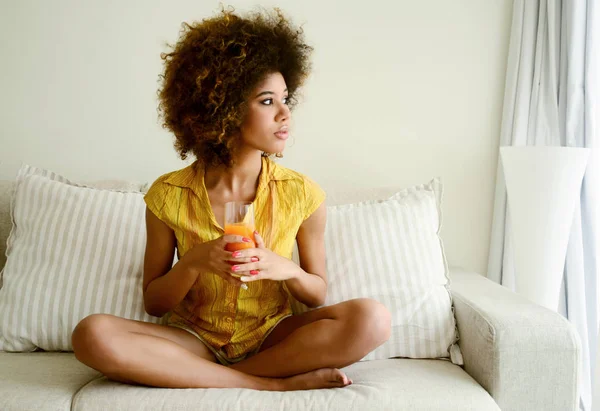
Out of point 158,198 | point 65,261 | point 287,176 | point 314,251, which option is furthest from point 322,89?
point 65,261

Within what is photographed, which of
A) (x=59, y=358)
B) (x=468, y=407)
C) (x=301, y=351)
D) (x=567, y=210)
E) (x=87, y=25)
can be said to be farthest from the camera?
(x=87, y=25)

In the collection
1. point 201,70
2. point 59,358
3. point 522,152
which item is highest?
point 201,70

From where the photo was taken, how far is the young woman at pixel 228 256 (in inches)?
60.4

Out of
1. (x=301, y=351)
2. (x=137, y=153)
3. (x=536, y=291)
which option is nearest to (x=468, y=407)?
(x=301, y=351)

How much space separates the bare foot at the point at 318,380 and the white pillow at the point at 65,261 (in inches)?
20.6

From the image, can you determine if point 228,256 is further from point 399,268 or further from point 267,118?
point 399,268

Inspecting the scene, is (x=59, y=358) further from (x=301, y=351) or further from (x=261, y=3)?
(x=261, y=3)

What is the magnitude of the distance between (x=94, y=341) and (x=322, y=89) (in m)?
1.47

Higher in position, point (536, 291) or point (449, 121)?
point (449, 121)

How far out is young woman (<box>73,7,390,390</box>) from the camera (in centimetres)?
154

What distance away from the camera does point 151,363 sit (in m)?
1.50

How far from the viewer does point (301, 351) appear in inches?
63.2

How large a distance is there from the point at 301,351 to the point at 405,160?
1227mm

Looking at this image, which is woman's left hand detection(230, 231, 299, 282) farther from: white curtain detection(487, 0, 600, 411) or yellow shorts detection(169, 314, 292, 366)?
white curtain detection(487, 0, 600, 411)
